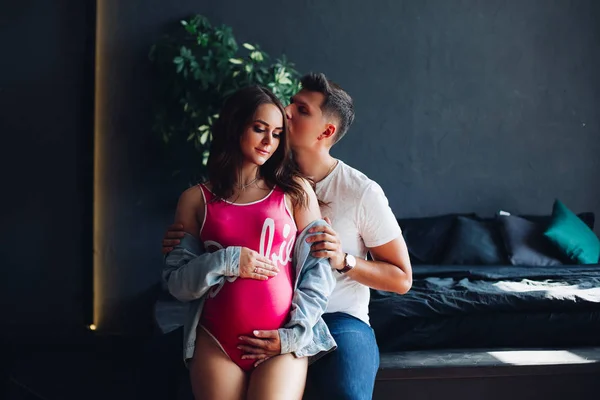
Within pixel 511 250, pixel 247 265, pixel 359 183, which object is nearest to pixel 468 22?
pixel 511 250

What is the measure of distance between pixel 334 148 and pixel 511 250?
134cm

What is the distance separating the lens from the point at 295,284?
209 cm

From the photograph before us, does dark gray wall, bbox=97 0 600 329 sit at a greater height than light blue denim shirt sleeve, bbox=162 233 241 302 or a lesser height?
greater

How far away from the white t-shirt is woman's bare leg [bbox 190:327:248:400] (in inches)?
18.2

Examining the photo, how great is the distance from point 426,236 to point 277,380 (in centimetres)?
317

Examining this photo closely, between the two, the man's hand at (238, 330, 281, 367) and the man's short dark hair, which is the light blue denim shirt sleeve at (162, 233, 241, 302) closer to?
the man's hand at (238, 330, 281, 367)

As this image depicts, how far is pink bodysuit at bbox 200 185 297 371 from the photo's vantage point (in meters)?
1.97

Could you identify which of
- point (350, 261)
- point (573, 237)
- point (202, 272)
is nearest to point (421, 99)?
point (573, 237)

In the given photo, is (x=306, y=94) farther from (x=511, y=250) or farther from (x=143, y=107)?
(x=511, y=250)

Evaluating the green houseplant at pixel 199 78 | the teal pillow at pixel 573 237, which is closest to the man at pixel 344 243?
the green houseplant at pixel 199 78

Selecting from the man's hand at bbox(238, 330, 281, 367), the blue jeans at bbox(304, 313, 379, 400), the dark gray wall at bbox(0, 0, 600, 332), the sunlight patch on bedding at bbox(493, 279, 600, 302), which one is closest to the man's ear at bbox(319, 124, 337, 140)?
the blue jeans at bbox(304, 313, 379, 400)

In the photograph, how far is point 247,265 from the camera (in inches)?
77.2

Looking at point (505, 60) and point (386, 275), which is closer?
point (386, 275)

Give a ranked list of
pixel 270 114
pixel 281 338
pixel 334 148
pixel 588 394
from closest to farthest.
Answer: pixel 281 338
pixel 270 114
pixel 588 394
pixel 334 148
